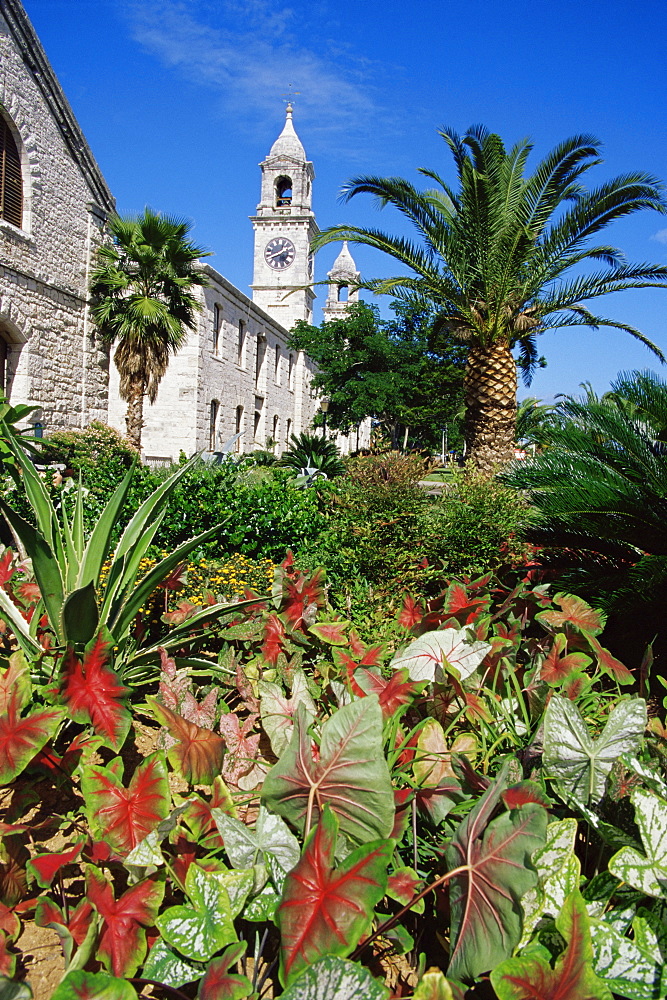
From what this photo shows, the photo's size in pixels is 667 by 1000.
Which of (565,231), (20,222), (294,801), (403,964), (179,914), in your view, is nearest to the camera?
(179,914)

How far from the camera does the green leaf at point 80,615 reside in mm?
2037

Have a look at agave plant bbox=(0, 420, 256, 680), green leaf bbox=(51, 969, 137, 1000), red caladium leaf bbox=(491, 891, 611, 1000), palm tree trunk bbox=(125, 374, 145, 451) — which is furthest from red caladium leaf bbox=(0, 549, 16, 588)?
palm tree trunk bbox=(125, 374, 145, 451)

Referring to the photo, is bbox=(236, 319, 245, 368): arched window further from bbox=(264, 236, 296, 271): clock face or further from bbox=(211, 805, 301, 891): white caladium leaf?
bbox=(211, 805, 301, 891): white caladium leaf

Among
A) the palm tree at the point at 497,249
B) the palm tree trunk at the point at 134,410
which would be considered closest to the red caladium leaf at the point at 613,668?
the palm tree at the point at 497,249

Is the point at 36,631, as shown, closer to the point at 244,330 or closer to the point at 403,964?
the point at 403,964

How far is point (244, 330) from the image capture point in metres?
27.9

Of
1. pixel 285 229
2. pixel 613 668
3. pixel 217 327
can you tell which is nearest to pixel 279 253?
pixel 285 229

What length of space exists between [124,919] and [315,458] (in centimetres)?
1031

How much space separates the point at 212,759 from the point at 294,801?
10.7 inches

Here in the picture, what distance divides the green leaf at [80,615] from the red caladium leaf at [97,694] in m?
0.27

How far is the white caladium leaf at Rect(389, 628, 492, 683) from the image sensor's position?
70.1 inches

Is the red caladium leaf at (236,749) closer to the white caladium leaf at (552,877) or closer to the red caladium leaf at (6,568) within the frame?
→ the white caladium leaf at (552,877)

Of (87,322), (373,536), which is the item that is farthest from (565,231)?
(87,322)

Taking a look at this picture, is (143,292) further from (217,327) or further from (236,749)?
(236,749)
